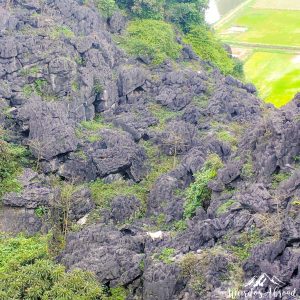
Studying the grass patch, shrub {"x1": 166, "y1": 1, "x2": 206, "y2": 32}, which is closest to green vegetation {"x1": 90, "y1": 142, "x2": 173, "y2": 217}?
shrub {"x1": 166, "y1": 1, "x2": 206, "y2": 32}

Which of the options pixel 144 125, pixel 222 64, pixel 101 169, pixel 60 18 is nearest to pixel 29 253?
pixel 101 169

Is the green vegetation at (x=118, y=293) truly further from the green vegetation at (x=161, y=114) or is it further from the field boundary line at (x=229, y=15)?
the field boundary line at (x=229, y=15)

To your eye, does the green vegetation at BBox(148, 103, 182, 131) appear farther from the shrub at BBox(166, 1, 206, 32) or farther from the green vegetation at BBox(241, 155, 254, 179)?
the shrub at BBox(166, 1, 206, 32)

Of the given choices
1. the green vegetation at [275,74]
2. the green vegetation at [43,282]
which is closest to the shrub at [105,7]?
the green vegetation at [275,74]

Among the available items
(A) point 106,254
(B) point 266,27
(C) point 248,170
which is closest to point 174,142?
(C) point 248,170

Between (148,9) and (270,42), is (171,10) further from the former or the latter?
(270,42)

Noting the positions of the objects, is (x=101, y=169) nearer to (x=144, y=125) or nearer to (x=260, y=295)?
(x=144, y=125)
